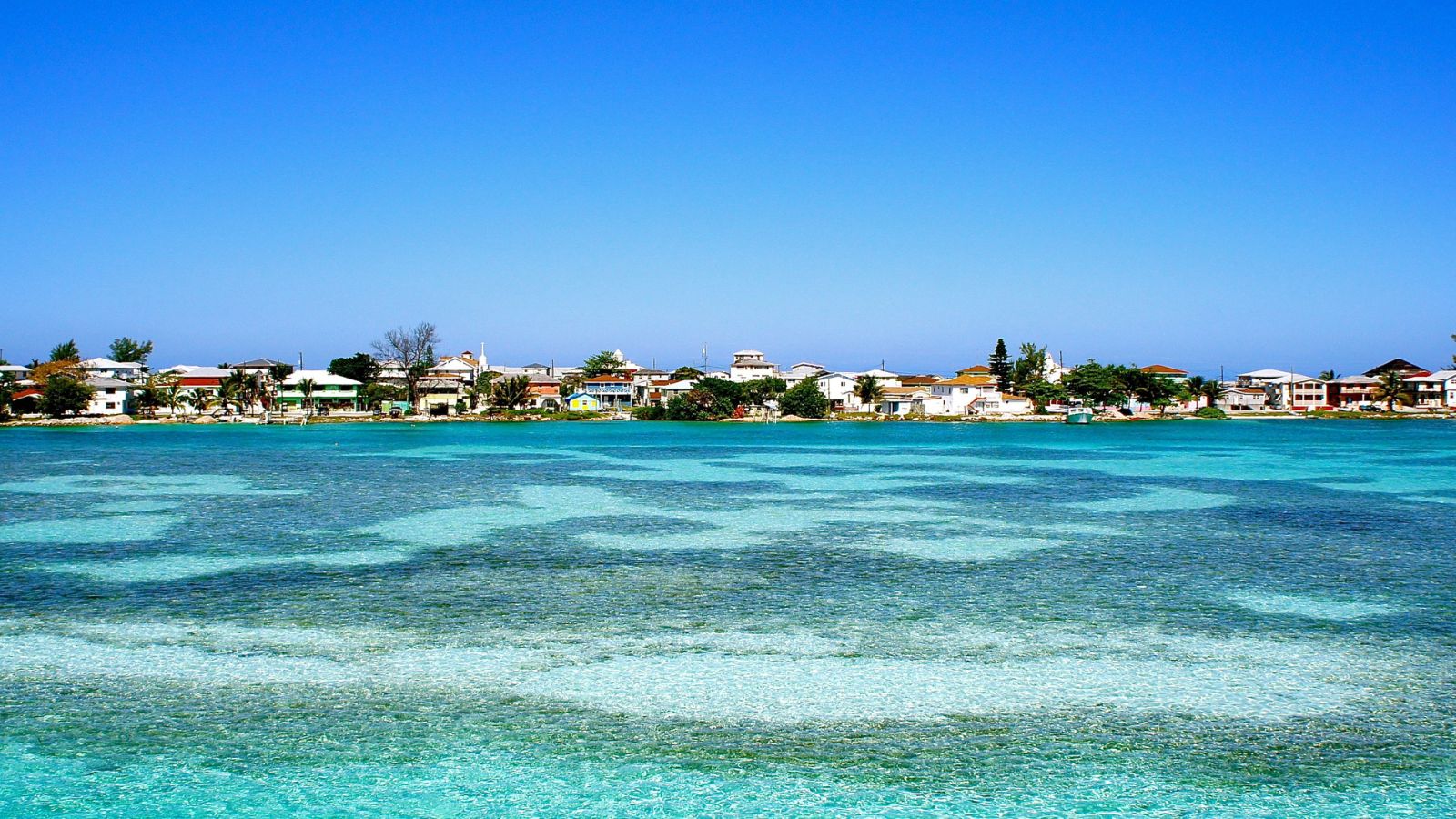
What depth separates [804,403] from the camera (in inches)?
2822

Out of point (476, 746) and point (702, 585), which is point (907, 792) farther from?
point (702, 585)

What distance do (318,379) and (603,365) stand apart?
32508 mm

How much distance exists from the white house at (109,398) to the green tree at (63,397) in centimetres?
152

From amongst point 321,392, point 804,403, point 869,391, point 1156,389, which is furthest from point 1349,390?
point 321,392

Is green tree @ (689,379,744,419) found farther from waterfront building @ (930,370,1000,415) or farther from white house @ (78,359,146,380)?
white house @ (78,359,146,380)

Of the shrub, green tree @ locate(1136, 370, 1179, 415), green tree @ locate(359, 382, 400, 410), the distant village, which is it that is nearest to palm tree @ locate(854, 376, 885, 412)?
the distant village

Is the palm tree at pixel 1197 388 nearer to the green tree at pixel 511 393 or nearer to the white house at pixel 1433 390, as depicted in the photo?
the white house at pixel 1433 390

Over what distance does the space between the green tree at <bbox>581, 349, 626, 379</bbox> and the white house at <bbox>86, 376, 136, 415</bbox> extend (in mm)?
37631

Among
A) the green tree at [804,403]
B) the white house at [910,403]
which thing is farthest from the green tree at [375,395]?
the white house at [910,403]

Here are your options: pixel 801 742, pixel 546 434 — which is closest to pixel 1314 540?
pixel 801 742

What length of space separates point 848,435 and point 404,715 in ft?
150

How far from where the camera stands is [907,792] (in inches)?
240

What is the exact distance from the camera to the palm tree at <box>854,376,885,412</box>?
76.2 meters

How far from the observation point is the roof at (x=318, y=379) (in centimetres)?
7200
